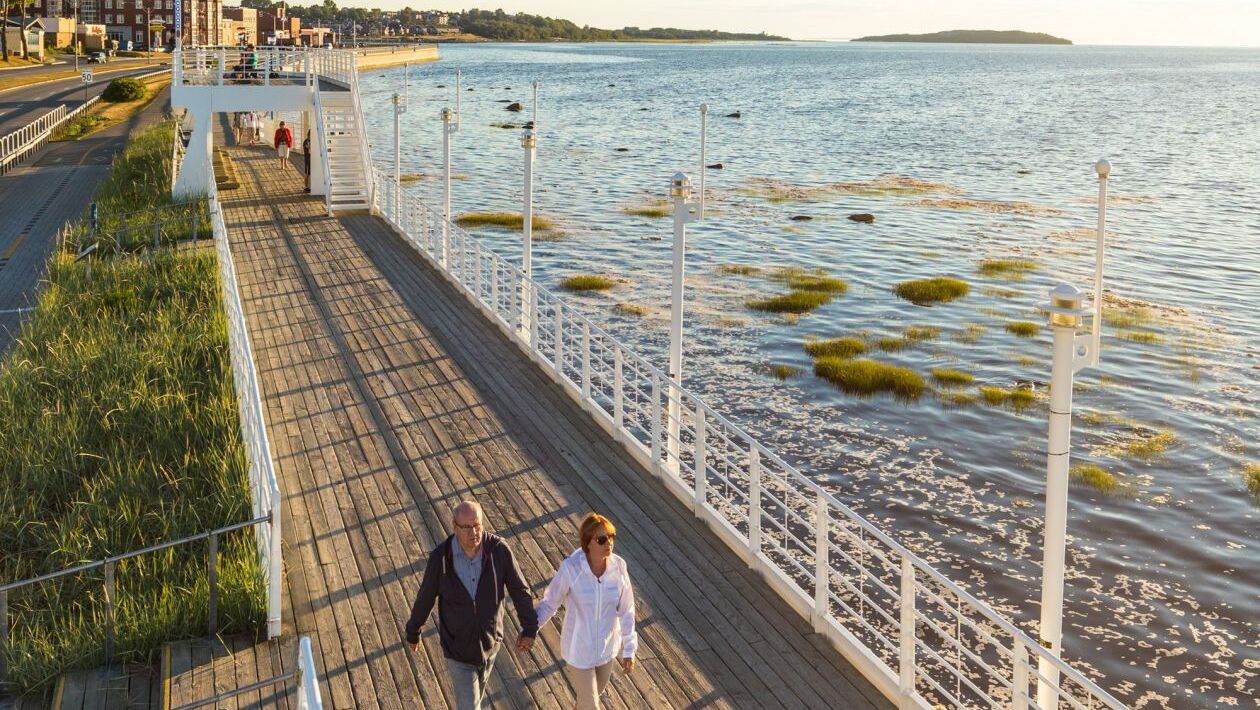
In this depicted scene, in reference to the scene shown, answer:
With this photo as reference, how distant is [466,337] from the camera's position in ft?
60.1

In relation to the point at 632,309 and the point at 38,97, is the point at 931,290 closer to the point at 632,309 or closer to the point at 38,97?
the point at 632,309

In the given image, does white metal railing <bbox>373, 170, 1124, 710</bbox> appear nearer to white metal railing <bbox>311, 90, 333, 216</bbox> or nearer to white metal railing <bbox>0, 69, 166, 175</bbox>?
white metal railing <bbox>311, 90, 333, 216</bbox>

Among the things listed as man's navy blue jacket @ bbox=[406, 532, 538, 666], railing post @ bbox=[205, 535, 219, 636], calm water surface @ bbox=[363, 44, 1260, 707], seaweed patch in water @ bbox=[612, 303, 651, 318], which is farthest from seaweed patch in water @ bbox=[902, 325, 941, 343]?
man's navy blue jacket @ bbox=[406, 532, 538, 666]

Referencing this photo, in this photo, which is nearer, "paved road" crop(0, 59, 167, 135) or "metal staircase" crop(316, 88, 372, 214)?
"metal staircase" crop(316, 88, 372, 214)

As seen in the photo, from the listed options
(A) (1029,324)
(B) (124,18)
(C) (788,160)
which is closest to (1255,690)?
(A) (1029,324)

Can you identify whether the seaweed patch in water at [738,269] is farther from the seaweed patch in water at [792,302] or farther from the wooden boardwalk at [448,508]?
Result: the wooden boardwalk at [448,508]

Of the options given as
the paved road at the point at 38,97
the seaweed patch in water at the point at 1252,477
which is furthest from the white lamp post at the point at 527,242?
the paved road at the point at 38,97

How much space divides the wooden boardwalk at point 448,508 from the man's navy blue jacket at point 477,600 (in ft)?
5.39

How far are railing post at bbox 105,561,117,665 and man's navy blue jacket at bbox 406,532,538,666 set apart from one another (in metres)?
3.13

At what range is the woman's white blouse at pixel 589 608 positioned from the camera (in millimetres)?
7082

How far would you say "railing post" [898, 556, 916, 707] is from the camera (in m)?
Result: 8.22

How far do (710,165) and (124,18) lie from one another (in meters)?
132

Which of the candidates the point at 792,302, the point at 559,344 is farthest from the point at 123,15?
the point at 559,344

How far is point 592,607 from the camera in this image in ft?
23.4
